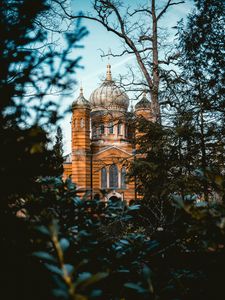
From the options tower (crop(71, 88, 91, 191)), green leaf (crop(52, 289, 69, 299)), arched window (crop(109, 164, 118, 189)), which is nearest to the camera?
green leaf (crop(52, 289, 69, 299))

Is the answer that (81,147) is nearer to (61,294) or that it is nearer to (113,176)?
(113,176)

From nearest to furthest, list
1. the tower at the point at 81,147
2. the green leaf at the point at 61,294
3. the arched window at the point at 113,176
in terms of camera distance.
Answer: the green leaf at the point at 61,294
the tower at the point at 81,147
the arched window at the point at 113,176

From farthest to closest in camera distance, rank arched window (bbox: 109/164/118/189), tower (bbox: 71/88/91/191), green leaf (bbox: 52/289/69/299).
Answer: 1. arched window (bbox: 109/164/118/189)
2. tower (bbox: 71/88/91/191)
3. green leaf (bbox: 52/289/69/299)

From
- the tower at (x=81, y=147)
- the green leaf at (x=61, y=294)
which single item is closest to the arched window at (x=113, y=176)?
the tower at (x=81, y=147)

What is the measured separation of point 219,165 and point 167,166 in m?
1.61

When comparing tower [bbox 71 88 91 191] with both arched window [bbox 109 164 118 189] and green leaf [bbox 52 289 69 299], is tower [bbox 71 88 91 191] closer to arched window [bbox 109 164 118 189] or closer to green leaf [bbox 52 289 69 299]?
arched window [bbox 109 164 118 189]

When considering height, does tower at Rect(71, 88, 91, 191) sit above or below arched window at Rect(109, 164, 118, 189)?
above

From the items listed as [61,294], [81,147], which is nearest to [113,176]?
[81,147]

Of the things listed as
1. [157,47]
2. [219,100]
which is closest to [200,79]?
[219,100]

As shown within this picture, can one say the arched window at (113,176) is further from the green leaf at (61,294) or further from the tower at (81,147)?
the green leaf at (61,294)

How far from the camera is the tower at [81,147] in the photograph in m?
33.5

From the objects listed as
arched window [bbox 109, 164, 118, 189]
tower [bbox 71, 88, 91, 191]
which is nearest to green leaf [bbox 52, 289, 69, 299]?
tower [bbox 71, 88, 91, 191]

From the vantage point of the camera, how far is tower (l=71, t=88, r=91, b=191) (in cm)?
3350

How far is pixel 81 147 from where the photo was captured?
3388cm
